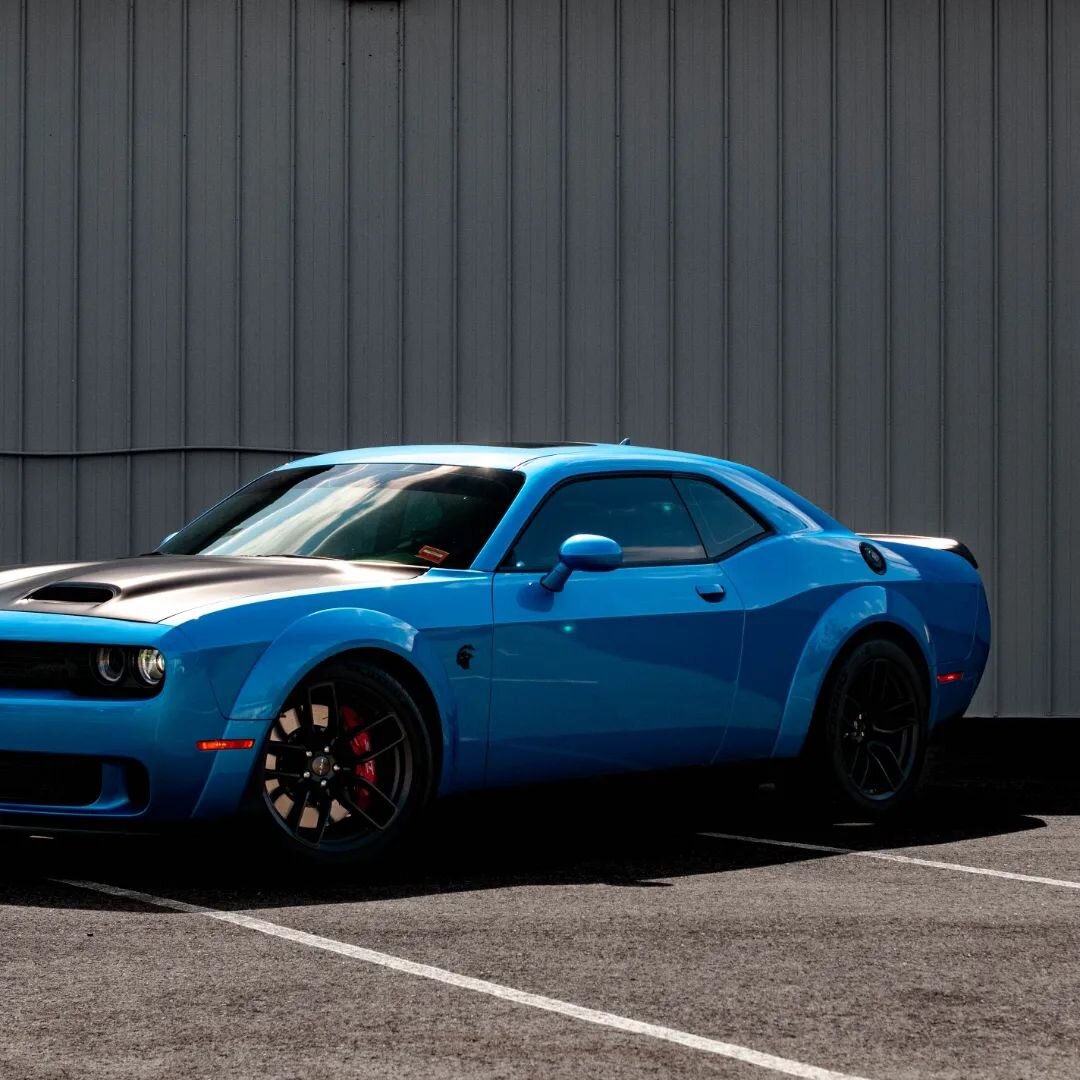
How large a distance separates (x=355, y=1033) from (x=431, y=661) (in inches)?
87.2

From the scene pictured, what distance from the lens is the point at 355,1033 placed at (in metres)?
4.29

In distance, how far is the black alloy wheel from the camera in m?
7.75

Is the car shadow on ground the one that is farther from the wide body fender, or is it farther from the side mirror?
the side mirror

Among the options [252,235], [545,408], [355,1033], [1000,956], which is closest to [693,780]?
[1000,956]

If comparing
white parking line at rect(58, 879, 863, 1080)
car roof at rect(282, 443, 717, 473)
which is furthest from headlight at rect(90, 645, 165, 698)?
car roof at rect(282, 443, 717, 473)

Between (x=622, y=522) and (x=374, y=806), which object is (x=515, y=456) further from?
(x=374, y=806)

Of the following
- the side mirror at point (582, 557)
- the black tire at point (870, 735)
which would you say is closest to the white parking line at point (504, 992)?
the side mirror at point (582, 557)

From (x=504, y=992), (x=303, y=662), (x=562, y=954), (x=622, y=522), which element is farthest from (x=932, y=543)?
(x=504, y=992)

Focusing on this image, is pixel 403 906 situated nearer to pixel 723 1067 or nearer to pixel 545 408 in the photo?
pixel 723 1067

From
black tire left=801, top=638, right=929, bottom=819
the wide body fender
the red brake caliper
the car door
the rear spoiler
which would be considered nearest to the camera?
the wide body fender

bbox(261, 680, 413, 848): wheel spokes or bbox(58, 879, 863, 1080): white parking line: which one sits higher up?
bbox(261, 680, 413, 848): wheel spokes

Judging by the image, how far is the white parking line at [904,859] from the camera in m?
6.55

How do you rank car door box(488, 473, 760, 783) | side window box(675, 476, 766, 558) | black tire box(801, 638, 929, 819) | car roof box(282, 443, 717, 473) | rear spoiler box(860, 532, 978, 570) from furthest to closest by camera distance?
rear spoiler box(860, 532, 978, 570) < black tire box(801, 638, 929, 819) < side window box(675, 476, 766, 558) < car roof box(282, 443, 717, 473) < car door box(488, 473, 760, 783)

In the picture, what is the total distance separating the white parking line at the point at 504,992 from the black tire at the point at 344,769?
0.45 m
